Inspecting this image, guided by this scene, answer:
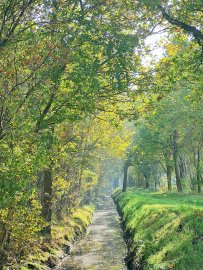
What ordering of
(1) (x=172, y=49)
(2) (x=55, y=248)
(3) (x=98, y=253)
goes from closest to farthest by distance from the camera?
(1) (x=172, y=49) < (2) (x=55, y=248) < (3) (x=98, y=253)

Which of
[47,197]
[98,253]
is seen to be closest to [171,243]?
[98,253]

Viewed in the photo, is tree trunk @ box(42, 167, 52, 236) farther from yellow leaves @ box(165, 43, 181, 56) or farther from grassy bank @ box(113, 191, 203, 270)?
yellow leaves @ box(165, 43, 181, 56)

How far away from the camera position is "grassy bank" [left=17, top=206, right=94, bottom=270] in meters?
18.0

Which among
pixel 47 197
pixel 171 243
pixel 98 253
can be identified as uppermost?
pixel 47 197

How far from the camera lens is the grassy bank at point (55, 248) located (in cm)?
1803

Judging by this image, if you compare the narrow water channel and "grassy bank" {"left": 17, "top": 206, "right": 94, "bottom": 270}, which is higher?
"grassy bank" {"left": 17, "top": 206, "right": 94, "bottom": 270}

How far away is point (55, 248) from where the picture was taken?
23.0 metres

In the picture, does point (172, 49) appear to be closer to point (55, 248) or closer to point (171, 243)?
point (171, 243)

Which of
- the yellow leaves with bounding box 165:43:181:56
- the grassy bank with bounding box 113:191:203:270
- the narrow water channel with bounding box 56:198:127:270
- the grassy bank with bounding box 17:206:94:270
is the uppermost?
the yellow leaves with bounding box 165:43:181:56

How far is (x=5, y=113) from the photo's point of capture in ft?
44.3

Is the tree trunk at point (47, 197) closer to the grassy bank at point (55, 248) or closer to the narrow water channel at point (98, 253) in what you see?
the grassy bank at point (55, 248)

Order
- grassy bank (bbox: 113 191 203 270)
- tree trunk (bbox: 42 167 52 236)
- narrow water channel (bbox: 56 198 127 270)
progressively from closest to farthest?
grassy bank (bbox: 113 191 203 270) → narrow water channel (bbox: 56 198 127 270) → tree trunk (bbox: 42 167 52 236)

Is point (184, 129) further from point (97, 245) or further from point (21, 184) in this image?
point (21, 184)

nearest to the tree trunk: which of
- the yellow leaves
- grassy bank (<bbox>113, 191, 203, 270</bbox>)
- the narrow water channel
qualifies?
the narrow water channel
